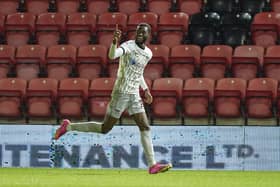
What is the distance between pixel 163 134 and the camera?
14.2 metres

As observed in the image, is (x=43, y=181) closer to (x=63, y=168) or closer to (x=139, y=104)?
(x=139, y=104)

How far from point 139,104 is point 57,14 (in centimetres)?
721

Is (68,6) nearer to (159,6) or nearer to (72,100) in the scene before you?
(159,6)

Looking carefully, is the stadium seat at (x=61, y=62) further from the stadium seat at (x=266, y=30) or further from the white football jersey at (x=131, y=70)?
the white football jersey at (x=131, y=70)

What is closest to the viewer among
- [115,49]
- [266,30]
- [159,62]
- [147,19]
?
[115,49]

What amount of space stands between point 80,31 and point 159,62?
2.27 meters

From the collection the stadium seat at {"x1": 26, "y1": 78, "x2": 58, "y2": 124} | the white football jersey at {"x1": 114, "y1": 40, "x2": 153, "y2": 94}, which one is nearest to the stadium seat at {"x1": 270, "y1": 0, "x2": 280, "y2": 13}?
the stadium seat at {"x1": 26, "y1": 78, "x2": 58, "y2": 124}

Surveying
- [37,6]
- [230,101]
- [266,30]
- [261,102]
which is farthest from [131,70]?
[37,6]

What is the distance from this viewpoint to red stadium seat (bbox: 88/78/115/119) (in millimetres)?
15164

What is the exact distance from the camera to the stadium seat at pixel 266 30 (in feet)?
54.4

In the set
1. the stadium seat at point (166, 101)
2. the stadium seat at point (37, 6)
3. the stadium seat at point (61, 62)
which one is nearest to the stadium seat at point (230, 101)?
the stadium seat at point (166, 101)

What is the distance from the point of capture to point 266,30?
654 inches

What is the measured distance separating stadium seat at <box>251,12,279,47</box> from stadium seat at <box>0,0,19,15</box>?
5.79m

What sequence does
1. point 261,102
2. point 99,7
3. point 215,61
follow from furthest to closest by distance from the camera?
point 99,7 < point 215,61 < point 261,102
